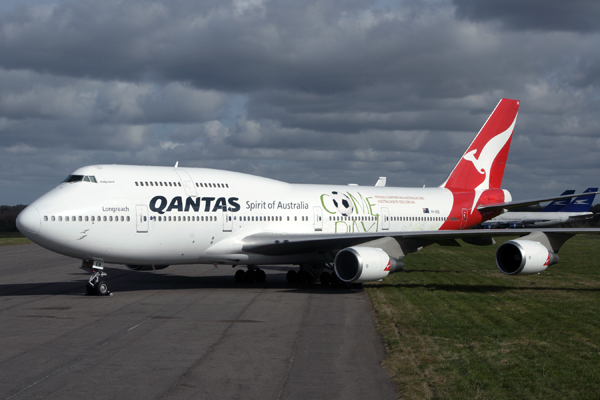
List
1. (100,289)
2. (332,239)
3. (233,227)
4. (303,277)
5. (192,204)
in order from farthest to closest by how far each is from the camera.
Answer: (303,277) → (233,227) → (332,239) → (192,204) → (100,289)

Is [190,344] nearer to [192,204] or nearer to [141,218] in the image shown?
[141,218]

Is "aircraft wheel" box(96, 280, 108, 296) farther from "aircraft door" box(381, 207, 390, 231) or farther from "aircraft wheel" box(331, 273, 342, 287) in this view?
A: "aircraft door" box(381, 207, 390, 231)

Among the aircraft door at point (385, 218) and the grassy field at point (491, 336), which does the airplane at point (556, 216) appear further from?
the grassy field at point (491, 336)

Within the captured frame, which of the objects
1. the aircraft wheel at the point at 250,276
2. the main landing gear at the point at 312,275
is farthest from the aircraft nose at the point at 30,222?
the main landing gear at the point at 312,275

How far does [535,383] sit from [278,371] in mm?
4428

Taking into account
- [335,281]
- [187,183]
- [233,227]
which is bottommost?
[335,281]

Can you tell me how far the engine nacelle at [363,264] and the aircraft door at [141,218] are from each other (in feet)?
23.8

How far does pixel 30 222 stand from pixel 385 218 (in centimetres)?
1631

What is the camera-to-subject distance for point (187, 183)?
23.2m

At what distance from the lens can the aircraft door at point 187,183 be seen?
903 inches

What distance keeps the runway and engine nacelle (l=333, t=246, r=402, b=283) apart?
0.82 m

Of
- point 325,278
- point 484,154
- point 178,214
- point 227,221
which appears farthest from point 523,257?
point 178,214

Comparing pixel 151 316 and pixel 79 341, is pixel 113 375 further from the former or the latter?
pixel 151 316

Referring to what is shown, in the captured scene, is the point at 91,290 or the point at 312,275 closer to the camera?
the point at 91,290
